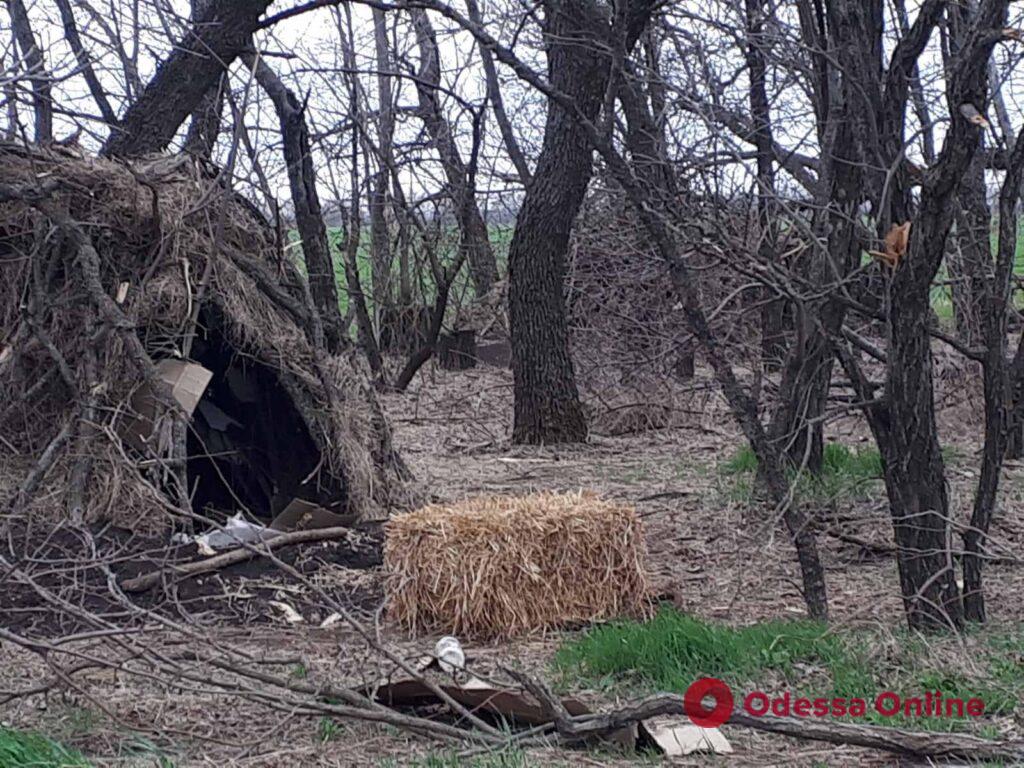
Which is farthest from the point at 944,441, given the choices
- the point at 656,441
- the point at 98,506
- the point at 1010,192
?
the point at 98,506

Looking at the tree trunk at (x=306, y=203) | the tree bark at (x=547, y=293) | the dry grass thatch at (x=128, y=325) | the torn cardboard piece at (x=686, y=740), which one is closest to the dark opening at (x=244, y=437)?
the dry grass thatch at (x=128, y=325)

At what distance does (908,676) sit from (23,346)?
18.3 ft

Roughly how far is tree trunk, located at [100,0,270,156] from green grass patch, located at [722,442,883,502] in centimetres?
451

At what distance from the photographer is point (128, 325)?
7145 mm

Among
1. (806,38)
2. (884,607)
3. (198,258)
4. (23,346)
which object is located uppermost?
(806,38)

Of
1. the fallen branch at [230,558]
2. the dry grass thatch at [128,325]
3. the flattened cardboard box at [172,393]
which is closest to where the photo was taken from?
the fallen branch at [230,558]

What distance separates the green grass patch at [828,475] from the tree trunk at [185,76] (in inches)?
178

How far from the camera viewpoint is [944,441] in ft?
35.9

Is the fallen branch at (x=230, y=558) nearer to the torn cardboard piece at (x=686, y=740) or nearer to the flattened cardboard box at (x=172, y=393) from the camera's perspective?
the flattened cardboard box at (x=172, y=393)

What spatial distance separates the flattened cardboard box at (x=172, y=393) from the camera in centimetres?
743

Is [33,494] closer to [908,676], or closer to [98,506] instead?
[98,506]

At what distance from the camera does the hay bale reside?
5.66 meters

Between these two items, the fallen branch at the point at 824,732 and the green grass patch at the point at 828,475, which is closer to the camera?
the fallen branch at the point at 824,732

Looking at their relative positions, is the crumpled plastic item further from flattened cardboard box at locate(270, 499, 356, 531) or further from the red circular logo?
the red circular logo
